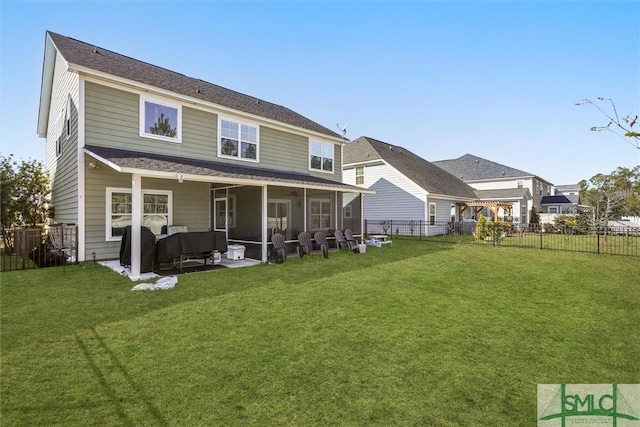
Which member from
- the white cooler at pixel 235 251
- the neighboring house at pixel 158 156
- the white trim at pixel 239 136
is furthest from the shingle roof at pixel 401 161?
the white cooler at pixel 235 251

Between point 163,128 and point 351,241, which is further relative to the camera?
point 351,241

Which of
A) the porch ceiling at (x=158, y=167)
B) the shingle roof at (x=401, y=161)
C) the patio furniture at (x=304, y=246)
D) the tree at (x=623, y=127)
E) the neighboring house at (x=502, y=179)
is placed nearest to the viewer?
the tree at (x=623, y=127)

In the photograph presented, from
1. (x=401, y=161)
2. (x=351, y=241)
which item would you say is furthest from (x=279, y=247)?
(x=401, y=161)

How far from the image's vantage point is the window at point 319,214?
47.7 ft

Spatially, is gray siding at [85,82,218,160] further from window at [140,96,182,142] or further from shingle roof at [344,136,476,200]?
shingle roof at [344,136,476,200]

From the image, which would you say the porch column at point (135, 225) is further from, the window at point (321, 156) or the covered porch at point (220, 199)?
the window at point (321, 156)

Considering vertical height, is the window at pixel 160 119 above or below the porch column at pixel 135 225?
above

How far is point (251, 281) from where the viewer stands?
7324 mm

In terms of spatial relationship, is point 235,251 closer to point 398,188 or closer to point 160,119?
point 160,119

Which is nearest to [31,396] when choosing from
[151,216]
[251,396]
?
[251,396]

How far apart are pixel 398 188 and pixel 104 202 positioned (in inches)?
687

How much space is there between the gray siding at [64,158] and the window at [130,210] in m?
0.87

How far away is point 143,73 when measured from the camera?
11.0 m

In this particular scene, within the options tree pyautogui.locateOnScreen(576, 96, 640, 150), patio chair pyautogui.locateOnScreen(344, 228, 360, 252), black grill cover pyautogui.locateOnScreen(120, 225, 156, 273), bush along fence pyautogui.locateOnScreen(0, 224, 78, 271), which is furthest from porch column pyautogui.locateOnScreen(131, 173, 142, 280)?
tree pyautogui.locateOnScreen(576, 96, 640, 150)
